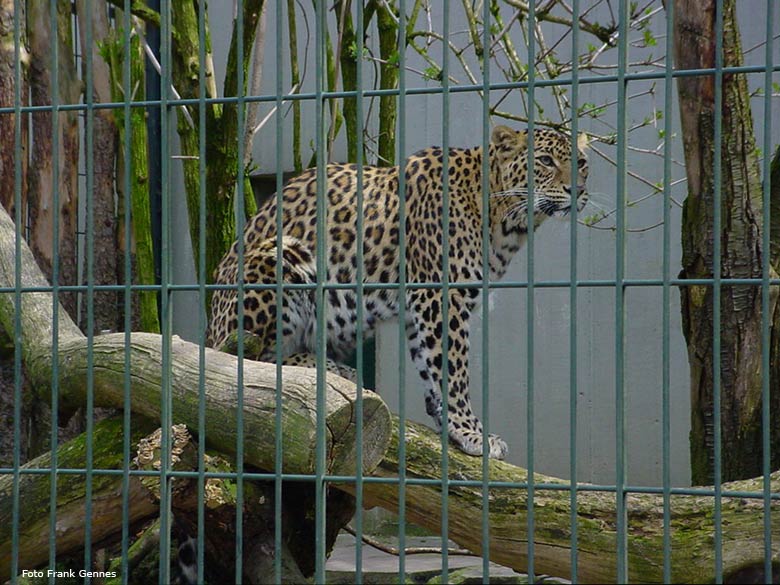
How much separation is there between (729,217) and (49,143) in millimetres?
4839

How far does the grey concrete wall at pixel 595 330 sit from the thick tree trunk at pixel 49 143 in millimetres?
2784

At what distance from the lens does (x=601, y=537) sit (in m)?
4.68

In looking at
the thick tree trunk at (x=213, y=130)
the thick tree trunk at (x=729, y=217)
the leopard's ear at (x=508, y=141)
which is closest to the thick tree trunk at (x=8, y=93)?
the thick tree trunk at (x=213, y=130)

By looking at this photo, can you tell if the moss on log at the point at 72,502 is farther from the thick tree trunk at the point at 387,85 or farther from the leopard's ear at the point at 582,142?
the thick tree trunk at the point at 387,85

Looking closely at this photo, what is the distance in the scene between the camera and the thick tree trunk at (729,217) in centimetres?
516

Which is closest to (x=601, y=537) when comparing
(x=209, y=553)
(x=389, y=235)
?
(x=209, y=553)

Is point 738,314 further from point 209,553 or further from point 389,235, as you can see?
point 209,553

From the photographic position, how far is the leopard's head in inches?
244

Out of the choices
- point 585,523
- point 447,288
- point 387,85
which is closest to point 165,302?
point 447,288

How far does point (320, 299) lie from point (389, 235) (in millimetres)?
2859

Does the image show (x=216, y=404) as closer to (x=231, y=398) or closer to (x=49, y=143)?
(x=231, y=398)

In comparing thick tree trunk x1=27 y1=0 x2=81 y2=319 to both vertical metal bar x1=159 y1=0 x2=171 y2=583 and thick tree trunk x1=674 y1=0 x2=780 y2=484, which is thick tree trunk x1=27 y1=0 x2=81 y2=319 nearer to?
vertical metal bar x1=159 y1=0 x2=171 y2=583

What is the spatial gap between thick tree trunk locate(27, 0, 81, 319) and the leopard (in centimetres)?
192

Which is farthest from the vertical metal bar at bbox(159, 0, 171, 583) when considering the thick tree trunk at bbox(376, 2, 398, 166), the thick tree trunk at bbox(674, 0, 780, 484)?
the thick tree trunk at bbox(376, 2, 398, 166)
